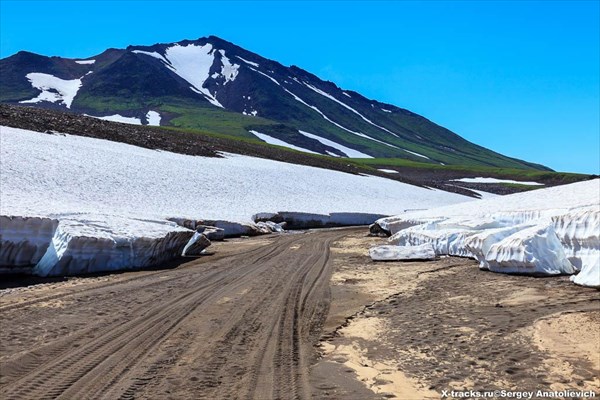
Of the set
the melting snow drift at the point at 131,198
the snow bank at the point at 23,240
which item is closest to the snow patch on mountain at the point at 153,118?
the melting snow drift at the point at 131,198

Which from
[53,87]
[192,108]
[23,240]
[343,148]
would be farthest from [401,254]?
[53,87]

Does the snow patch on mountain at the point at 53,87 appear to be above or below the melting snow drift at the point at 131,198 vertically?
above

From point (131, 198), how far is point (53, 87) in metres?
171

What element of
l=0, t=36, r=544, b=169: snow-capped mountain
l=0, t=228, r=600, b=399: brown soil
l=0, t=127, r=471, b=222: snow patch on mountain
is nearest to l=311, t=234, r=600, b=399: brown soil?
l=0, t=228, r=600, b=399: brown soil

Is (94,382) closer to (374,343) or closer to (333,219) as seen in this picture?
(374,343)

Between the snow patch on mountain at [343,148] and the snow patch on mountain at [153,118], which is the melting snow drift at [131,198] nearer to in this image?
the snow patch on mountain at [343,148]

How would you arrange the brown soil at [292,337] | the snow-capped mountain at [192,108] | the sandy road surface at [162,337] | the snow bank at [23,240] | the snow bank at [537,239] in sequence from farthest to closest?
the snow-capped mountain at [192,108], the snow bank at [23,240], the snow bank at [537,239], the brown soil at [292,337], the sandy road surface at [162,337]

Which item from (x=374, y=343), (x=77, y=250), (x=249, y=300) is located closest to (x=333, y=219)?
(x=77, y=250)

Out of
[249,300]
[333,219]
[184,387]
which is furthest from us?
[333,219]

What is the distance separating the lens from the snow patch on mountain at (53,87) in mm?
161075

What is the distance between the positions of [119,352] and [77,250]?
768 cm

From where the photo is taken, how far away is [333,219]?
3888cm

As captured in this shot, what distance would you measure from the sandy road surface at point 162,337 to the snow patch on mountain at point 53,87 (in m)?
163

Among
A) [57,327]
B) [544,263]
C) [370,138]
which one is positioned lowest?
[57,327]
